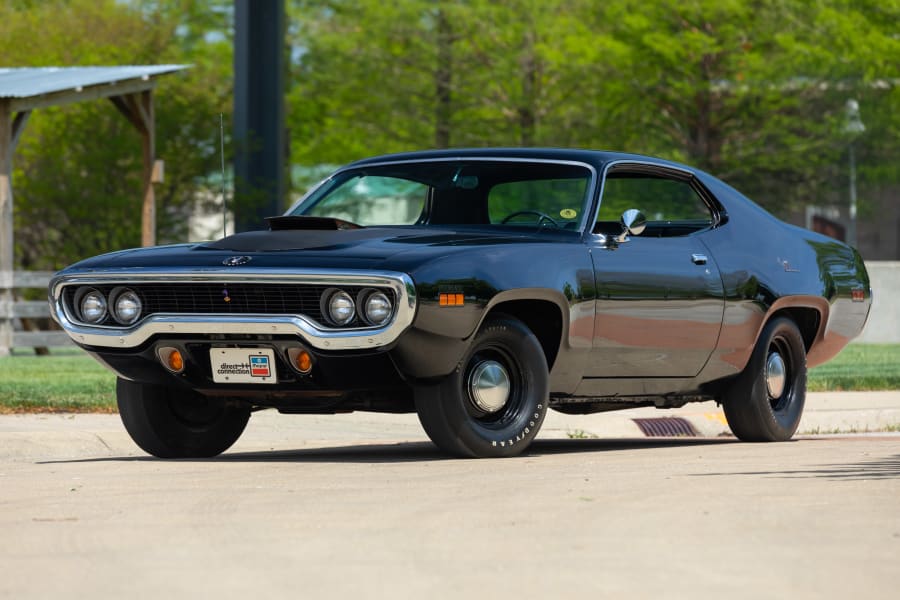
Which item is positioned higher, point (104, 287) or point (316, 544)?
point (104, 287)

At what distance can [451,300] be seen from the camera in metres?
8.66

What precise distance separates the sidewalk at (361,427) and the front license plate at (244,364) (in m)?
2.13

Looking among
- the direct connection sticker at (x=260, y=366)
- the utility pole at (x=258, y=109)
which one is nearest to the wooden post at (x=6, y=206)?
the utility pole at (x=258, y=109)

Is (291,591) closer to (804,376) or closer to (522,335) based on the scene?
(522,335)

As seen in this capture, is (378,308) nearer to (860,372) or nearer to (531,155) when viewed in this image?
(531,155)

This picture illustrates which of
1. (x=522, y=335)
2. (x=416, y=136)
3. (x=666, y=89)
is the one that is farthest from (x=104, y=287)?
(x=416, y=136)

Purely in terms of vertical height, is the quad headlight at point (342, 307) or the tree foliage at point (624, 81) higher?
the tree foliage at point (624, 81)

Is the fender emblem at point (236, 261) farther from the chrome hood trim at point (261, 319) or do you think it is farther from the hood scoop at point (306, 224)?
the hood scoop at point (306, 224)

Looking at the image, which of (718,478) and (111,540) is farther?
(718,478)

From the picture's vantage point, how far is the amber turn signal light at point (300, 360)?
877 centimetres

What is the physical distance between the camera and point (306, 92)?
44875 mm

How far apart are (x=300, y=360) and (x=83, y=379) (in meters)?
7.83

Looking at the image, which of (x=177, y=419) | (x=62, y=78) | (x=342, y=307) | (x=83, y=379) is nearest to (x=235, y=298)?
(x=342, y=307)

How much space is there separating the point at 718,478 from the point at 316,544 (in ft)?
8.97
